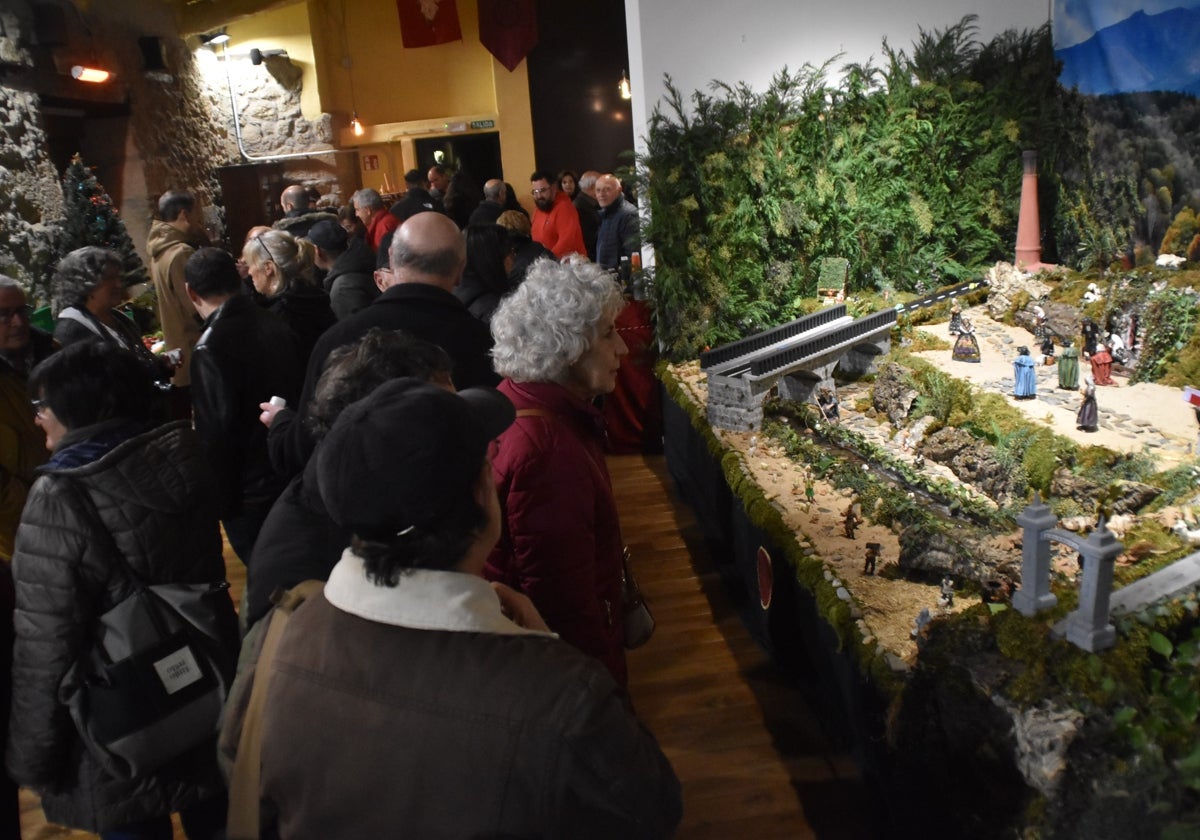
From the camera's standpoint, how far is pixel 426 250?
2.94 meters

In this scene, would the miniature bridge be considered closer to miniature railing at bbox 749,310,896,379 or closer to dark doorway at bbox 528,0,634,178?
miniature railing at bbox 749,310,896,379

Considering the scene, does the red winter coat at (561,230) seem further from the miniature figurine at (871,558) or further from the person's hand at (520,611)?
the person's hand at (520,611)

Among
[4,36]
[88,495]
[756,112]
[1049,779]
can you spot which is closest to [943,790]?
[1049,779]

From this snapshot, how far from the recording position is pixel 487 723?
3.54 feet

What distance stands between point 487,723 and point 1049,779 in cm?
130

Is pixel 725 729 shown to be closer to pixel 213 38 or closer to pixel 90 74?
pixel 90 74

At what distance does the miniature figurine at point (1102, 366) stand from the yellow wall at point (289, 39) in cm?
1241

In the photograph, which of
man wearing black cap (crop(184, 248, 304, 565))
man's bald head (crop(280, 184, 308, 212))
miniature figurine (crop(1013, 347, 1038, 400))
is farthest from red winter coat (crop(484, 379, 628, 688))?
man's bald head (crop(280, 184, 308, 212))

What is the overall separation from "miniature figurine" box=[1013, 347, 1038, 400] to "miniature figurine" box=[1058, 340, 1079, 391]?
273mm

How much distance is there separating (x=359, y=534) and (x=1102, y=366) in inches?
177

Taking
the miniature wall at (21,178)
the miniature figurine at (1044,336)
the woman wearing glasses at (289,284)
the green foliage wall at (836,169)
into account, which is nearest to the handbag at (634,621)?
the woman wearing glasses at (289,284)

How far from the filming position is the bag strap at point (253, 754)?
1.22 m

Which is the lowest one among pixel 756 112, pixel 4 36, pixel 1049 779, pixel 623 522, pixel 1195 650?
pixel 623 522

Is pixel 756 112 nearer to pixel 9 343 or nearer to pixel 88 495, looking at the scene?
pixel 9 343
